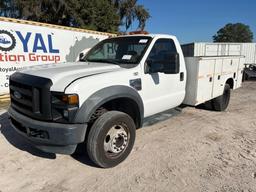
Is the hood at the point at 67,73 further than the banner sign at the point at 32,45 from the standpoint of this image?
No

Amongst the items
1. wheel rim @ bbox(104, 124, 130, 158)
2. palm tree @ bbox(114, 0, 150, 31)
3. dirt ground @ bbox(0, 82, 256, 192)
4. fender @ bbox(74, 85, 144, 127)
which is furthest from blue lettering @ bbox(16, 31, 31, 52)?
palm tree @ bbox(114, 0, 150, 31)

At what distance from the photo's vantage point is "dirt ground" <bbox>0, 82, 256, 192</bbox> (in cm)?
301

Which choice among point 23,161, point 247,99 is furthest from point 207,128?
point 247,99

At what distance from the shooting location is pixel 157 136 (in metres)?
4.65

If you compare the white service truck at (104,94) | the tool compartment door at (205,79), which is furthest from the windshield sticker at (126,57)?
the tool compartment door at (205,79)

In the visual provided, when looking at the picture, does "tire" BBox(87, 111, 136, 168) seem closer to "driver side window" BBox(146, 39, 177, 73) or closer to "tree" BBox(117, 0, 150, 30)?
"driver side window" BBox(146, 39, 177, 73)

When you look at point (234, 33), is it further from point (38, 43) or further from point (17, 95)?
point (17, 95)

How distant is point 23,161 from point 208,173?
2755 millimetres

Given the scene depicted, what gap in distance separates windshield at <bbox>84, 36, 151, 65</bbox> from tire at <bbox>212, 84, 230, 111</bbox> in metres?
3.19

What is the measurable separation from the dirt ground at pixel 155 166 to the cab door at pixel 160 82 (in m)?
0.36

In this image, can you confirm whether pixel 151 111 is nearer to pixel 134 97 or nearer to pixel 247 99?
pixel 134 97

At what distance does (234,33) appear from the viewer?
85312mm

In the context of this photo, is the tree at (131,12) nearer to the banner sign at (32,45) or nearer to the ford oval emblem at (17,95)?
the banner sign at (32,45)

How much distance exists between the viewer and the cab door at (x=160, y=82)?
387cm
